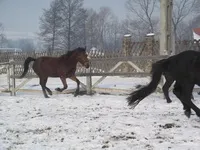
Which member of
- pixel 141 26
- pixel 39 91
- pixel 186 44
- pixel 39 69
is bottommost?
pixel 39 91

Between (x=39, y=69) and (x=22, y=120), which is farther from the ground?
(x=39, y=69)

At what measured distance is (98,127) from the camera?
5.89 meters

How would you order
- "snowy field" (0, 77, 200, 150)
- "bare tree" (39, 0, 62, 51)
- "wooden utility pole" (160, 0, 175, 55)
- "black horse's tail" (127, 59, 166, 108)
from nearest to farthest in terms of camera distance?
"snowy field" (0, 77, 200, 150) < "black horse's tail" (127, 59, 166, 108) < "wooden utility pole" (160, 0, 175, 55) < "bare tree" (39, 0, 62, 51)

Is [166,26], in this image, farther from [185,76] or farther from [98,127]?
[98,127]

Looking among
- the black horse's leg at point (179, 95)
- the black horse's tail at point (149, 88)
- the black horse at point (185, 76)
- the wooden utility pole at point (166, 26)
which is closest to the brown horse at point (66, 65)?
the wooden utility pole at point (166, 26)

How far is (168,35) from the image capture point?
10.6 m

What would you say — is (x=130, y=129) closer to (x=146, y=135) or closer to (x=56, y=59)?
(x=146, y=135)

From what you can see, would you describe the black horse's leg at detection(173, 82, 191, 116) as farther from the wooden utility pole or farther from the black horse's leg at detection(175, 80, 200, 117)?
the wooden utility pole

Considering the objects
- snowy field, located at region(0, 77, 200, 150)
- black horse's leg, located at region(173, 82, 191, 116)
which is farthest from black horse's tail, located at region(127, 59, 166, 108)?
black horse's leg, located at region(173, 82, 191, 116)

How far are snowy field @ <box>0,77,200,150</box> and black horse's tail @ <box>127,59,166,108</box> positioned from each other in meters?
0.34

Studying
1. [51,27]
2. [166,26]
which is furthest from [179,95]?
[51,27]

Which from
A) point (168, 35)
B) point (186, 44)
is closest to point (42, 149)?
point (168, 35)

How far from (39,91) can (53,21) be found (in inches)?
1717

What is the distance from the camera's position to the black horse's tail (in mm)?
6785
